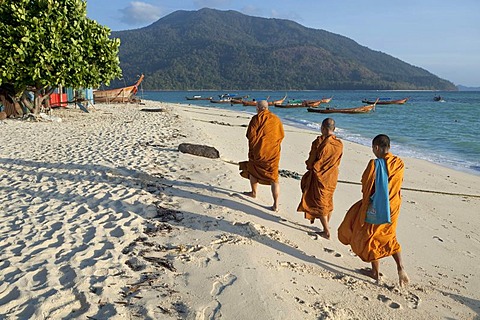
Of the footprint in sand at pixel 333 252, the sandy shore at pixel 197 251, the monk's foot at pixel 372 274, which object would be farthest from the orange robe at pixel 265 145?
the monk's foot at pixel 372 274

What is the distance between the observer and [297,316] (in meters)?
2.99

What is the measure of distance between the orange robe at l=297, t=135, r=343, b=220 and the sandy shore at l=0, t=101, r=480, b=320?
38 cm

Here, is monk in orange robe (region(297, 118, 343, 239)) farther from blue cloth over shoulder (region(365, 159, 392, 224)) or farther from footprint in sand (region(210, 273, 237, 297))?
footprint in sand (region(210, 273, 237, 297))

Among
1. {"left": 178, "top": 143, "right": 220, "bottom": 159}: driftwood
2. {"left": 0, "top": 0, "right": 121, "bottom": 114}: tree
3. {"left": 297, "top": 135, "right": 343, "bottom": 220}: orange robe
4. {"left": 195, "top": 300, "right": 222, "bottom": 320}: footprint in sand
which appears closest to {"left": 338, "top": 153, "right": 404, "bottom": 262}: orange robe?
{"left": 297, "top": 135, "right": 343, "bottom": 220}: orange robe

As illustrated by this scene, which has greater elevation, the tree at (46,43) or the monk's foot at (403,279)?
the tree at (46,43)

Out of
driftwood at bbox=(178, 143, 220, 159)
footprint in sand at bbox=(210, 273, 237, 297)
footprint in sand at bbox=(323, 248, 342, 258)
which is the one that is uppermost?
driftwood at bbox=(178, 143, 220, 159)

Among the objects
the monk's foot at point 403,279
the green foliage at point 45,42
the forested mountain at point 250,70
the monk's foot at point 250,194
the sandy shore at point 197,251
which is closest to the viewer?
the sandy shore at point 197,251

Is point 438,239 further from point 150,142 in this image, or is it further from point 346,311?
point 150,142

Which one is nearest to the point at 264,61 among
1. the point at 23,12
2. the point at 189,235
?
the point at 23,12

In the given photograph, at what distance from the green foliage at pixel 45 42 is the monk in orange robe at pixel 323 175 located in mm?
12020

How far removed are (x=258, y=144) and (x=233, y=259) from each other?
2.25 m

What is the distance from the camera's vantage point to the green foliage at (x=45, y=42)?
13.1 metres

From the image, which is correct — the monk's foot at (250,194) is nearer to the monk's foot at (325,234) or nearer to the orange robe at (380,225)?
the monk's foot at (325,234)

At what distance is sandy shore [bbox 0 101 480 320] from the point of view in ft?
10.3
